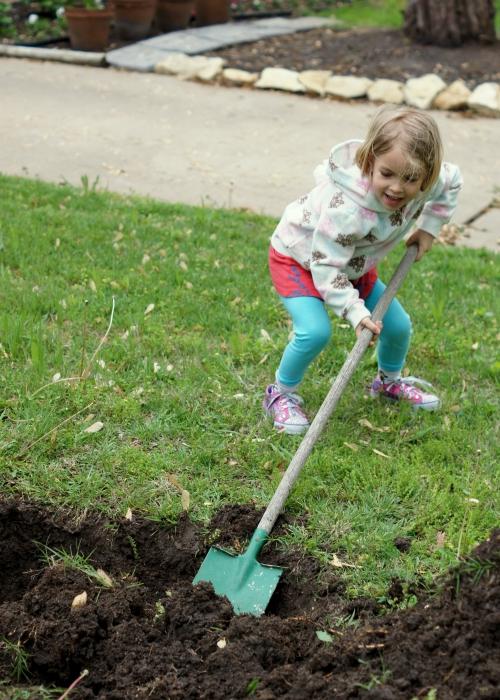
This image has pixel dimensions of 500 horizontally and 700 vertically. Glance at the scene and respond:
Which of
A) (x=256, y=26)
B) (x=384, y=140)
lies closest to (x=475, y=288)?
(x=384, y=140)

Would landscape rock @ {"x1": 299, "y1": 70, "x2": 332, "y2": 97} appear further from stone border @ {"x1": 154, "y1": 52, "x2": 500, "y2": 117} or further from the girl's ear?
the girl's ear

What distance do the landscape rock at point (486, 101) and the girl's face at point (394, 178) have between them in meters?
4.98

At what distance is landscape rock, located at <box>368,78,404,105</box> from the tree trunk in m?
1.20

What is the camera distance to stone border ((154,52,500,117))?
786 cm

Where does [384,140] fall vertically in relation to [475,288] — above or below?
above

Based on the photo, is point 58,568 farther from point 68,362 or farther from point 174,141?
point 174,141

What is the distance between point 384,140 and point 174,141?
4.04 meters

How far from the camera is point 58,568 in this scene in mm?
2898

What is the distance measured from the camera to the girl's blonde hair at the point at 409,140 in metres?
3.09

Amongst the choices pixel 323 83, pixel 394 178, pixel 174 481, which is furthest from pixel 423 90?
pixel 174 481

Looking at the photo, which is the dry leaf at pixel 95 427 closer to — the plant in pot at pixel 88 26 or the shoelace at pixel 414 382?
the shoelace at pixel 414 382

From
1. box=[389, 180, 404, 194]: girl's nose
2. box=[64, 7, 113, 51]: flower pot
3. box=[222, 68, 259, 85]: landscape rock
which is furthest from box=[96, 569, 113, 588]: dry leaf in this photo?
box=[64, 7, 113, 51]: flower pot

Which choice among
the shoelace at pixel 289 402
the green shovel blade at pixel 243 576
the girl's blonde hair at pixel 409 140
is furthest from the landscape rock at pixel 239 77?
the green shovel blade at pixel 243 576

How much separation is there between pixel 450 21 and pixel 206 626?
7528 mm
